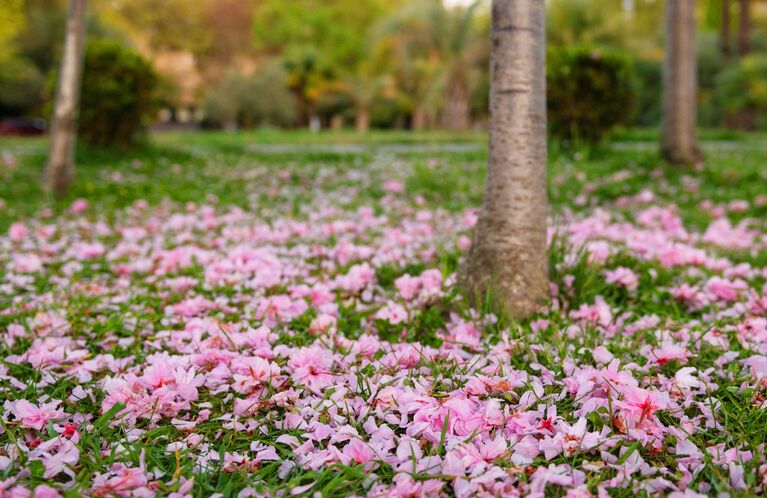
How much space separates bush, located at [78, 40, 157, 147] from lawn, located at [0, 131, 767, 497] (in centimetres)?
523

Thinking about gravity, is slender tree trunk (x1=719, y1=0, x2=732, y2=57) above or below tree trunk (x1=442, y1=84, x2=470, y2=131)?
above

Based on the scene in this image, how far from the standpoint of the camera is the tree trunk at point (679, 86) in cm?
768

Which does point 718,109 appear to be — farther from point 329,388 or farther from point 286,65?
point 329,388

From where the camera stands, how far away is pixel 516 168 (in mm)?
3018

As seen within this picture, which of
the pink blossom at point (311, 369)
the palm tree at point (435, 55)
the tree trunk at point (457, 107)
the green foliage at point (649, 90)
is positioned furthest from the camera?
the green foliage at point (649, 90)

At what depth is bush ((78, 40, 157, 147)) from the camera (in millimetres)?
9656

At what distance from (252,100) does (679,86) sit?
26.2m

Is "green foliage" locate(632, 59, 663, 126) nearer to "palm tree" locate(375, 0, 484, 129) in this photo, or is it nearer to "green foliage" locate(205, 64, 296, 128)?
"palm tree" locate(375, 0, 484, 129)

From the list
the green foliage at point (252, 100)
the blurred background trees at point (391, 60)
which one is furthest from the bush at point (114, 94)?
the green foliage at point (252, 100)

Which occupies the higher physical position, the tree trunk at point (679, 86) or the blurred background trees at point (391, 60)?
the blurred background trees at point (391, 60)

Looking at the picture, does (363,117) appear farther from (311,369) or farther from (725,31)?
(311,369)

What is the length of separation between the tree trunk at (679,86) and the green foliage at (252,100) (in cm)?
2570

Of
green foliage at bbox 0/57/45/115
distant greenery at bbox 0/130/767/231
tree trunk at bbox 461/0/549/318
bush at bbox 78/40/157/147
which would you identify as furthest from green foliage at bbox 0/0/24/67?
tree trunk at bbox 461/0/549/318

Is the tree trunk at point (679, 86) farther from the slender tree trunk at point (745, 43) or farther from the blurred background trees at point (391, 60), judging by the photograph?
the slender tree trunk at point (745, 43)
